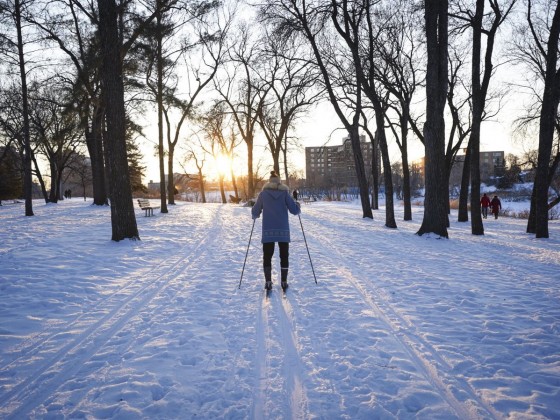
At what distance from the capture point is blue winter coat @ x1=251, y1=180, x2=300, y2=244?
513cm

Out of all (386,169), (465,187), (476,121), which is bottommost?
(465,187)

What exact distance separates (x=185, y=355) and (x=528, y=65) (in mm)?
20541

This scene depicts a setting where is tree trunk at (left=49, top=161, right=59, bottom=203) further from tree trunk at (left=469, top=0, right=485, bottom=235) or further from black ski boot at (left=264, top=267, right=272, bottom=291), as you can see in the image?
tree trunk at (left=469, top=0, right=485, bottom=235)

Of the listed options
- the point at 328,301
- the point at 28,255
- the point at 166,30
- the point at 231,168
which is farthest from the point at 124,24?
the point at 231,168

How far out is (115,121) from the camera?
8.51 meters

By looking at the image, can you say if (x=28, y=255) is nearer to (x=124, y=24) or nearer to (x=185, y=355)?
Answer: (x=185, y=355)

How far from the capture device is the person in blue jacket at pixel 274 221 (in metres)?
5.12

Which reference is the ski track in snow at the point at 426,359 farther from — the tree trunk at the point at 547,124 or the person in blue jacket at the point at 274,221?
the tree trunk at the point at 547,124

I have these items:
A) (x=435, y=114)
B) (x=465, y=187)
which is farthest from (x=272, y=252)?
(x=465, y=187)

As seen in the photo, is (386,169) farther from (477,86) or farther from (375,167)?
(375,167)

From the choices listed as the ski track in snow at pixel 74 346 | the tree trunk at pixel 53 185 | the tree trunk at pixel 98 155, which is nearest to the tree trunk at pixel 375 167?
the tree trunk at pixel 98 155

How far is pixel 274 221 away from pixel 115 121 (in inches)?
249

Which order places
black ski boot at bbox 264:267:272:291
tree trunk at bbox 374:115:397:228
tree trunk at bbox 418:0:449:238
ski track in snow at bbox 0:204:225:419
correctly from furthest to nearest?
1. tree trunk at bbox 374:115:397:228
2. tree trunk at bbox 418:0:449:238
3. black ski boot at bbox 264:267:272:291
4. ski track in snow at bbox 0:204:225:419

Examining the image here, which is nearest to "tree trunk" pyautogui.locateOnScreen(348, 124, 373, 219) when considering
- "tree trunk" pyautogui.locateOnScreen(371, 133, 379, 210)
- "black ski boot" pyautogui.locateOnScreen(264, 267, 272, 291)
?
"tree trunk" pyautogui.locateOnScreen(371, 133, 379, 210)
